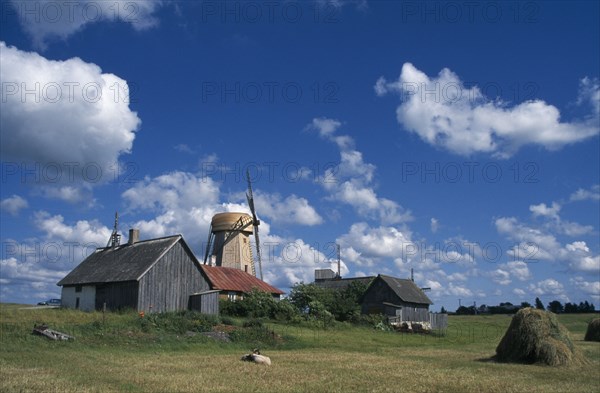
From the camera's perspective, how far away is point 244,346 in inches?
1171

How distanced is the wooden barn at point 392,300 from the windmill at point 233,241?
12.8 meters

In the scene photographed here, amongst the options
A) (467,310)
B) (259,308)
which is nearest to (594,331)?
(259,308)

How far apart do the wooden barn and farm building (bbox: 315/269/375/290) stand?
18.4 feet

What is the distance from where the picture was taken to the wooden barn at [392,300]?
6058 cm

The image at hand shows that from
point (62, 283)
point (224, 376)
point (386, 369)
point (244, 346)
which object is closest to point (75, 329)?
point (244, 346)

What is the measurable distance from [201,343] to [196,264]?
17203mm

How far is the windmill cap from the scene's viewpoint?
219ft

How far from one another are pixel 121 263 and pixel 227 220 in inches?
907

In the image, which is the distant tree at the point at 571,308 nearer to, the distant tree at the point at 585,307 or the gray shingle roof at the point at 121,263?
the distant tree at the point at 585,307

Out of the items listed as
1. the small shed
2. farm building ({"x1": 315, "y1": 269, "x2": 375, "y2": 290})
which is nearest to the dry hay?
the small shed

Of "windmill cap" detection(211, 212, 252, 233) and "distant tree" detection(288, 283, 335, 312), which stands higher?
"windmill cap" detection(211, 212, 252, 233)

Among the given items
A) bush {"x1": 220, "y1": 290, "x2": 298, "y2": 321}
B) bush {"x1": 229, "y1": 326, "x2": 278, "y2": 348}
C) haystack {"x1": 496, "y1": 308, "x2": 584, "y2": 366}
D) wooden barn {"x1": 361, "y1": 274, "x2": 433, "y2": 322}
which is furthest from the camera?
wooden barn {"x1": 361, "y1": 274, "x2": 433, "y2": 322}

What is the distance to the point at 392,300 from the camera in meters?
62.8

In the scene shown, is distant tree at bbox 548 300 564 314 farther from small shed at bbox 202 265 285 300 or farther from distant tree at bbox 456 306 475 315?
small shed at bbox 202 265 285 300
